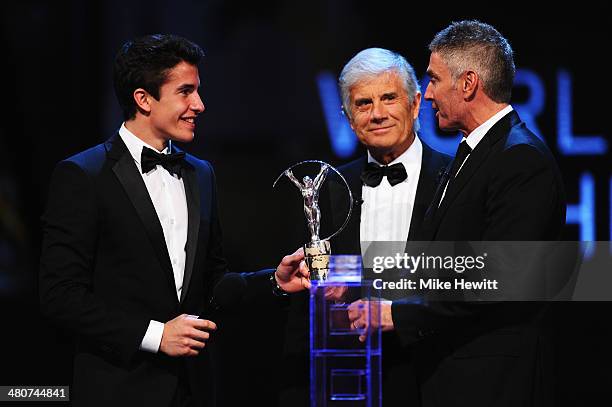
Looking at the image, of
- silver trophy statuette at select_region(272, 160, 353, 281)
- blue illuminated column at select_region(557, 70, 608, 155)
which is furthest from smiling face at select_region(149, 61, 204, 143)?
blue illuminated column at select_region(557, 70, 608, 155)

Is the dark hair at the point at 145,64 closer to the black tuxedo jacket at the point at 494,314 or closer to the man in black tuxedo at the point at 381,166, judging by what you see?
the man in black tuxedo at the point at 381,166

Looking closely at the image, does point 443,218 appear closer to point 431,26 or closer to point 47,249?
point 47,249

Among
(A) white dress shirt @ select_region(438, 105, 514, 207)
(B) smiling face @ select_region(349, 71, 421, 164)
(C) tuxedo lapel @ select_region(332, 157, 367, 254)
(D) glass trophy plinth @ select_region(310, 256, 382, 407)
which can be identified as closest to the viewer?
(D) glass trophy plinth @ select_region(310, 256, 382, 407)

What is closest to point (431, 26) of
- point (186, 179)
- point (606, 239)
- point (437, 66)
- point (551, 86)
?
point (551, 86)

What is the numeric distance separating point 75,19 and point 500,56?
9.10ft

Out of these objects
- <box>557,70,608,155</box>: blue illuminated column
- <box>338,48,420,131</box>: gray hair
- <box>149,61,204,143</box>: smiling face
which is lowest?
<box>149,61,204,143</box>: smiling face

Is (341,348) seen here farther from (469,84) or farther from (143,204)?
(469,84)

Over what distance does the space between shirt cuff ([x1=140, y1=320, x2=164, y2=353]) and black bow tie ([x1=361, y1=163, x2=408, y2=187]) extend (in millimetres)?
964

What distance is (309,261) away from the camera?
114 inches

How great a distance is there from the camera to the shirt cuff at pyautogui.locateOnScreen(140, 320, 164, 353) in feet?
9.80

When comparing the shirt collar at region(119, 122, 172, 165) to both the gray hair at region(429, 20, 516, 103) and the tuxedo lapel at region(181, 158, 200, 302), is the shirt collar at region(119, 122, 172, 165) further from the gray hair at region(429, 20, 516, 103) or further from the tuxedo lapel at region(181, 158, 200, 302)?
the gray hair at region(429, 20, 516, 103)

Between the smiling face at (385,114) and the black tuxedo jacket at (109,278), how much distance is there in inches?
32.8

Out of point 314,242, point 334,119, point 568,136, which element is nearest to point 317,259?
point 314,242

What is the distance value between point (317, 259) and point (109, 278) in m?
0.66
